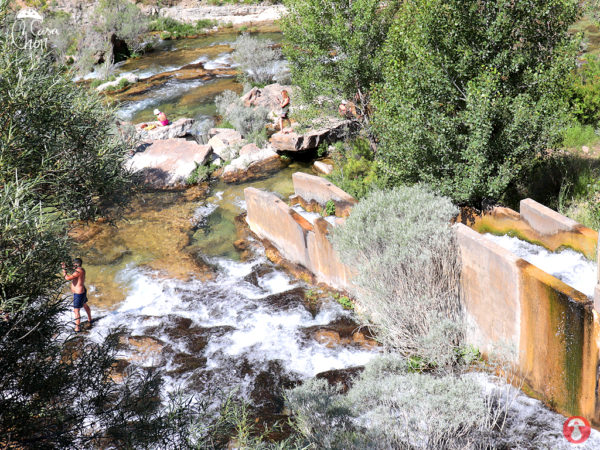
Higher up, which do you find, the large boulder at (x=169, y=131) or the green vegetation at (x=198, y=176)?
the large boulder at (x=169, y=131)

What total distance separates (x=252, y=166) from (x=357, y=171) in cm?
462

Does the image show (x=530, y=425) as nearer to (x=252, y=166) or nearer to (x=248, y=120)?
(x=252, y=166)

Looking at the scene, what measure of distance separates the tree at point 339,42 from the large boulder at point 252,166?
3556 mm

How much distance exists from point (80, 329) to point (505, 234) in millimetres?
7958

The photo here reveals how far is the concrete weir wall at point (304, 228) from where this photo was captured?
10.1m

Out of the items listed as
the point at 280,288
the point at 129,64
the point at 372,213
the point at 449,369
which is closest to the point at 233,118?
the point at 280,288

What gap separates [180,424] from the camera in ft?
18.2

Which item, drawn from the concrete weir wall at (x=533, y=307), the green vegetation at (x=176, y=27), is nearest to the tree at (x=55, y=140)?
→ the concrete weir wall at (x=533, y=307)

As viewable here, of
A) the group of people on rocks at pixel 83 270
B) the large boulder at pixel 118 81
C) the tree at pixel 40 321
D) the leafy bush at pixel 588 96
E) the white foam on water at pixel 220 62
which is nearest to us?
the tree at pixel 40 321

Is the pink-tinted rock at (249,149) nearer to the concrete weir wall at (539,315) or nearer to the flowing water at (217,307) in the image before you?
the flowing water at (217,307)

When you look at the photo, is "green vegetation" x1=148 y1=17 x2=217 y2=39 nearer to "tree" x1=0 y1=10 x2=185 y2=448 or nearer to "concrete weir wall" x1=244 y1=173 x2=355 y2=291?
"concrete weir wall" x1=244 y1=173 x2=355 y2=291

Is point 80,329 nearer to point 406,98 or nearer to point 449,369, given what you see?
point 449,369

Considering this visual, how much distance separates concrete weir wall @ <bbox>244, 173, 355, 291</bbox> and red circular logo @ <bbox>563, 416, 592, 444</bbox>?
4.04 m

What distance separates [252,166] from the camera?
16891 millimetres
